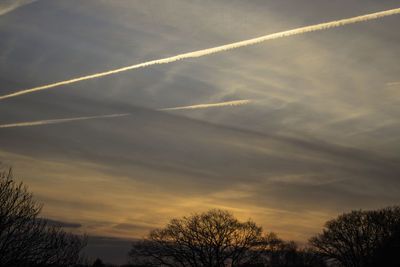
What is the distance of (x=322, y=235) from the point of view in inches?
3595

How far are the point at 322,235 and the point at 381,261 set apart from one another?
181 ft

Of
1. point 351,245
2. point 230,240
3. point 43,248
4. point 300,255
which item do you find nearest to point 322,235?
point 351,245

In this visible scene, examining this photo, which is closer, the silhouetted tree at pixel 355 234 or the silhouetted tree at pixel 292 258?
the silhouetted tree at pixel 355 234

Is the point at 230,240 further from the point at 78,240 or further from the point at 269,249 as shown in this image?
the point at 78,240

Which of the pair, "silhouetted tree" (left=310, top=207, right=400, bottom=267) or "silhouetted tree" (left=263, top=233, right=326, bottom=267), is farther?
"silhouetted tree" (left=263, top=233, right=326, bottom=267)

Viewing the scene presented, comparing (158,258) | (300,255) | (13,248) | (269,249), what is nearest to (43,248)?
(13,248)

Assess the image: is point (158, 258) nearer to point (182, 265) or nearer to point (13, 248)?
point (182, 265)

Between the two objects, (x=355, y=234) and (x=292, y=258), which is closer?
(x=355, y=234)

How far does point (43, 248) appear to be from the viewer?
30031 mm

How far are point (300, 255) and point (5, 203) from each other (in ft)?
402

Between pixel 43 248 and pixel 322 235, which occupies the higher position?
pixel 322 235

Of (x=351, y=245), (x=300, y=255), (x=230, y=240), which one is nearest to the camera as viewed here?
(x=351, y=245)

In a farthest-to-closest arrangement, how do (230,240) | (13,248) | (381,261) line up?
1. (230,240)
2. (381,261)
3. (13,248)

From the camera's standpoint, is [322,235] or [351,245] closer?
[351,245]
